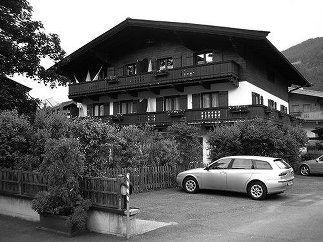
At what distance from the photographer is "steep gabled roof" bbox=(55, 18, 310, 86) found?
24391mm

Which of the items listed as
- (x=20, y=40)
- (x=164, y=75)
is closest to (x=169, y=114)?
(x=164, y=75)

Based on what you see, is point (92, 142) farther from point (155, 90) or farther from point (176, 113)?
point (155, 90)

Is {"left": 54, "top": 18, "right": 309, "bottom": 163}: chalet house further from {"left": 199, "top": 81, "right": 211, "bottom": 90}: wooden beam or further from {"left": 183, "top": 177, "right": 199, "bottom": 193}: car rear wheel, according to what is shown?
{"left": 183, "top": 177, "right": 199, "bottom": 193}: car rear wheel

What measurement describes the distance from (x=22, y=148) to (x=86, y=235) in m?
5.43

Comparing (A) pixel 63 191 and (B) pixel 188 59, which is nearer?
(A) pixel 63 191

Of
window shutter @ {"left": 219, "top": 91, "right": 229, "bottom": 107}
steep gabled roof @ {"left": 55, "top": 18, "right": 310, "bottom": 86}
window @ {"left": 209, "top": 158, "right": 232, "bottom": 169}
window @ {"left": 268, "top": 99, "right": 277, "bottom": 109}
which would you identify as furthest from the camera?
window @ {"left": 268, "top": 99, "right": 277, "bottom": 109}

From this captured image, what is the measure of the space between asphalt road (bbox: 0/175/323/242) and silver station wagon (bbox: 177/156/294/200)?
40cm

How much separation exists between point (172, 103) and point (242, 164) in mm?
15853

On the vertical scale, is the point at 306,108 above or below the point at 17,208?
above

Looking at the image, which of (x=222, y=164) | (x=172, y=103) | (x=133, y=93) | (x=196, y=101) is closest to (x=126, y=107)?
(x=133, y=93)

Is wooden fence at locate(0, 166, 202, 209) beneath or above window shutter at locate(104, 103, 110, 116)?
beneath

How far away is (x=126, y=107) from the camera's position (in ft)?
105

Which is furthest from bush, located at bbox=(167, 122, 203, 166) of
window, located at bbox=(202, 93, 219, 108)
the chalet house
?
window, located at bbox=(202, 93, 219, 108)

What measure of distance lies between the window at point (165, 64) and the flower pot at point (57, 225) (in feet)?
71.4
